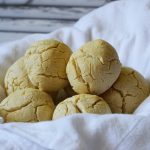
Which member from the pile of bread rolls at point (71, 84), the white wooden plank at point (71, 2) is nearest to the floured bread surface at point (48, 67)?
the pile of bread rolls at point (71, 84)

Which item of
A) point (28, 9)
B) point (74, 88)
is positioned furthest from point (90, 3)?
point (74, 88)

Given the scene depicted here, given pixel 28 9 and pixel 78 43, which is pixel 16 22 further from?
pixel 78 43

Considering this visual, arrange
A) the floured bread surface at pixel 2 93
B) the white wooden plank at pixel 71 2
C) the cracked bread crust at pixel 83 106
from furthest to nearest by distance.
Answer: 1. the white wooden plank at pixel 71 2
2. the floured bread surface at pixel 2 93
3. the cracked bread crust at pixel 83 106

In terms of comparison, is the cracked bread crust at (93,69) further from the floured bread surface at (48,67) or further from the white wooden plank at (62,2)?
the white wooden plank at (62,2)

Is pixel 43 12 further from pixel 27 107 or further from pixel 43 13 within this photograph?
pixel 27 107

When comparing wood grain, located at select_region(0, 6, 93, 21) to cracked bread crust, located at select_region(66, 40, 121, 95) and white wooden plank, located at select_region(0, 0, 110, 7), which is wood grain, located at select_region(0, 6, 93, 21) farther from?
cracked bread crust, located at select_region(66, 40, 121, 95)

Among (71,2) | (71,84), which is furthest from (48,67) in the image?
(71,2)

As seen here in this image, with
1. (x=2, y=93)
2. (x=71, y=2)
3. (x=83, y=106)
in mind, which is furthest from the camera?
(x=71, y=2)
